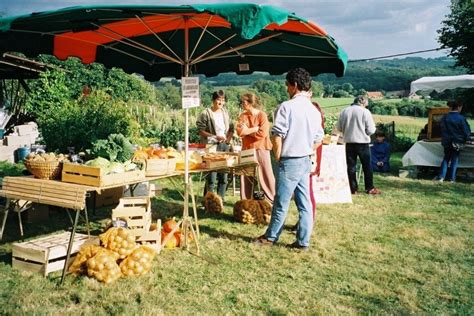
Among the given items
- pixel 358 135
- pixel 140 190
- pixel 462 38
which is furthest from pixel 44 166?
pixel 462 38

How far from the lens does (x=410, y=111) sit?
2916cm

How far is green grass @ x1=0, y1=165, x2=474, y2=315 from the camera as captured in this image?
3580 mm

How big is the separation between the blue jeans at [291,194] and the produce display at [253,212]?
946 millimetres

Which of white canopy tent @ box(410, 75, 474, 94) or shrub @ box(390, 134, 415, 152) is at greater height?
white canopy tent @ box(410, 75, 474, 94)

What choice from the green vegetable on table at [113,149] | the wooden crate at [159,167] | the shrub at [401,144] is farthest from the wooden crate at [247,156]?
the shrub at [401,144]

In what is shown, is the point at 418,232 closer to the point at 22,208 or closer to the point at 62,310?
the point at 62,310

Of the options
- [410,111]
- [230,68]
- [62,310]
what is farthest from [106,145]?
[410,111]

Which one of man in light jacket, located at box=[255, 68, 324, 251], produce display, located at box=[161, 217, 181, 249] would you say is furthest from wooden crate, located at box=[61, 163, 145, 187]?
man in light jacket, located at box=[255, 68, 324, 251]

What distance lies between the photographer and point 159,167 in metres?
4.66

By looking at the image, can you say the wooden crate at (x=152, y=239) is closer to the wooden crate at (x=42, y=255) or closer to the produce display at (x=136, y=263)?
the produce display at (x=136, y=263)

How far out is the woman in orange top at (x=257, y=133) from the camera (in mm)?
6402

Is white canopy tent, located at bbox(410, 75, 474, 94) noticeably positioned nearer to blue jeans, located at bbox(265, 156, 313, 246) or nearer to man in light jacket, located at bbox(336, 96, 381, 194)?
man in light jacket, located at bbox(336, 96, 381, 194)

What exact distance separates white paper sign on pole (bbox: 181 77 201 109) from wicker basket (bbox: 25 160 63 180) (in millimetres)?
1333

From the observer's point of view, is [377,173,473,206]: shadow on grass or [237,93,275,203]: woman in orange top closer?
[237,93,275,203]: woman in orange top
